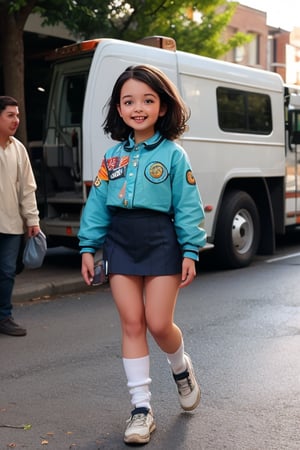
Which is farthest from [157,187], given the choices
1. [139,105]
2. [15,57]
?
[15,57]

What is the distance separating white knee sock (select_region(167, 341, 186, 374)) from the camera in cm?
370

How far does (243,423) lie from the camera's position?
146 inches

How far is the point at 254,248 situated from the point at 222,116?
1951 mm

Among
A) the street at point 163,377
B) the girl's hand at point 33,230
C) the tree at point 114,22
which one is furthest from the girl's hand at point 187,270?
the tree at point 114,22

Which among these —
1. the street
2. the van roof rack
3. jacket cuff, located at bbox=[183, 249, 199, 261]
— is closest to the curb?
the street

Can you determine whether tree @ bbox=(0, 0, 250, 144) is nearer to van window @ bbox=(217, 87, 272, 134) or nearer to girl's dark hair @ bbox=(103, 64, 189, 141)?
van window @ bbox=(217, 87, 272, 134)

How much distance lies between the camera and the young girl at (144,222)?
3.44 metres

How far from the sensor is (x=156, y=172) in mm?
3426

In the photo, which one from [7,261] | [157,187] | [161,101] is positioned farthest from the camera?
[7,261]

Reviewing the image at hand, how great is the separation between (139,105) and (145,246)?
696 millimetres

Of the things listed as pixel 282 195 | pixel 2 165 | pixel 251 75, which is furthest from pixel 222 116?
pixel 2 165

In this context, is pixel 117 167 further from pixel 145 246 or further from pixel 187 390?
pixel 187 390

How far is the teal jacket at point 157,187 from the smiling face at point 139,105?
10 centimetres

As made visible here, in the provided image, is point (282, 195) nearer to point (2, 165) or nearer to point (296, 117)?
point (296, 117)
